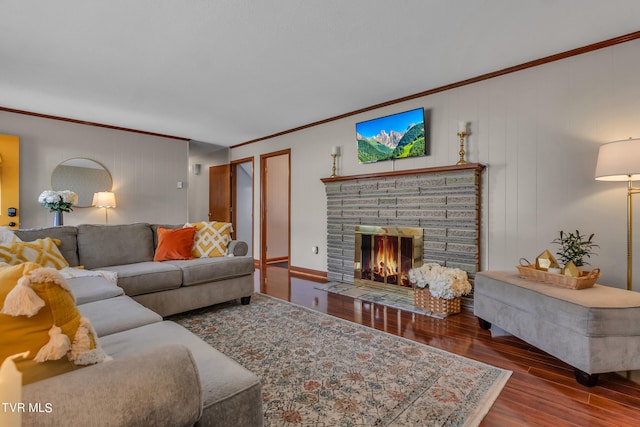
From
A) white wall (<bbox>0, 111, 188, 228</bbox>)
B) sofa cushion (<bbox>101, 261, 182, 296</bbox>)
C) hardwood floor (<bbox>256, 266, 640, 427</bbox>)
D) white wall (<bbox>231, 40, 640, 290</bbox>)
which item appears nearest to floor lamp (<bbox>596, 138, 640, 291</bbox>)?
white wall (<bbox>231, 40, 640, 290</bbox>)

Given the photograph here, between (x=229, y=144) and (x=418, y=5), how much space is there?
15.9 feet

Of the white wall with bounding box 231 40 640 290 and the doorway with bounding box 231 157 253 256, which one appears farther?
the doorway with bounding box 231 157 253 256

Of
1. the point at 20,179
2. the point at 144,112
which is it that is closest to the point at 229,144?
the point at 144,112

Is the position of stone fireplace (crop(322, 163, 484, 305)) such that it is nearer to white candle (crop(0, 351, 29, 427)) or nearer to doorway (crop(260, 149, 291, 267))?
doorway (crop(260, 149, 291, 267))

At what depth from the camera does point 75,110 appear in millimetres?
4227

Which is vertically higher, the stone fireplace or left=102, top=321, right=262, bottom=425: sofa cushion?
the stone fireplace

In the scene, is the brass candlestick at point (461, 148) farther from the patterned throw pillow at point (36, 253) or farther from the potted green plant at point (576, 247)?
the patterned throw pillow at point (36, 253)

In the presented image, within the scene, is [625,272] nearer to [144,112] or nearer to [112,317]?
[112,317]

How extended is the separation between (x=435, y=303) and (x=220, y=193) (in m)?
4.85

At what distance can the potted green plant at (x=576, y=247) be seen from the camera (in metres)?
2.33

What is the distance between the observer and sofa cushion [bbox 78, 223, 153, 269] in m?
2.99

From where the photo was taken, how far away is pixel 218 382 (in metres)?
1.04

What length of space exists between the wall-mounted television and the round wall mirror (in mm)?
3810

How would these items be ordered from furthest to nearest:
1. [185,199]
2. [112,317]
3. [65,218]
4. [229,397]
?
1. [185,199]
2. [65,218]
3. [112,317]
4. [229,397]
